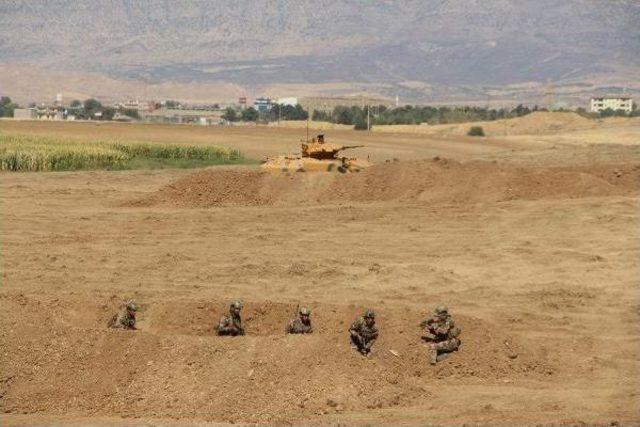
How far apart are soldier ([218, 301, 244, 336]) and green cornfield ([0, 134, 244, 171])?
1395 inches

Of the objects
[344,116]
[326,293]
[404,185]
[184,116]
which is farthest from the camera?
[184,116]

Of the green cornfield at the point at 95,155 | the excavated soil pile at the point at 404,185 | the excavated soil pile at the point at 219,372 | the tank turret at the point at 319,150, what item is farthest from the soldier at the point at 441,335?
the green cornfield at the point at 95,155

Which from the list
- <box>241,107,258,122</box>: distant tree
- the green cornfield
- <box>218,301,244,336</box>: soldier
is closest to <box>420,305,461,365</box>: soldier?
<box>218,301,244,336</box>: soldier

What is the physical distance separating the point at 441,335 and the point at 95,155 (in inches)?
1596

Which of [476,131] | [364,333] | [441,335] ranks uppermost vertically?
[364,333]

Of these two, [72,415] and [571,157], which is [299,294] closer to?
[72,415]

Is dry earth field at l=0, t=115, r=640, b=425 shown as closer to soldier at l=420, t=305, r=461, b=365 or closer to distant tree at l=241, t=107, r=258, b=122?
soldier at l=420, t=305, r=461, b=365

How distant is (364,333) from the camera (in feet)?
62.2

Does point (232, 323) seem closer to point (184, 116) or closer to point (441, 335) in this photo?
point (441, 335)

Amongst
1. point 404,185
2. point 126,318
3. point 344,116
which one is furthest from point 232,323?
point 344,116

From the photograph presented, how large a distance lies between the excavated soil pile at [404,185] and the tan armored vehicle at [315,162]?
73cm

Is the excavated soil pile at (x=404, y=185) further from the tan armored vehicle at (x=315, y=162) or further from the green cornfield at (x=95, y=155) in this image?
the green cornfield at (x=95, y=155)

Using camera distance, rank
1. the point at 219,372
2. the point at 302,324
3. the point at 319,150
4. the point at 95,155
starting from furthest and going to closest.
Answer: the point at 95,155
the point at 319,150
the point at 302,324
the point at 219,372

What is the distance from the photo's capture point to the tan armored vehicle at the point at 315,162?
1633 inches
